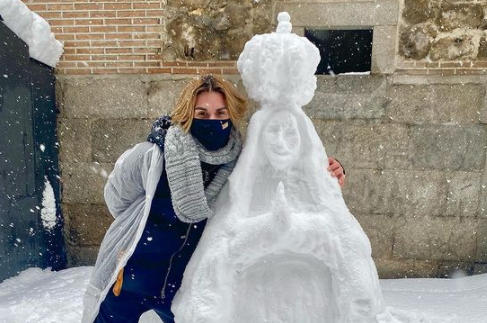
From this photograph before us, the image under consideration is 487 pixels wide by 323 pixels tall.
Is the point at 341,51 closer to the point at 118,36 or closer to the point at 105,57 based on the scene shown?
the point at 118,36

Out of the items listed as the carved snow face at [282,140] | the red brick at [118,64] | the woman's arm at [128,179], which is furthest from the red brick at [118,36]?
the carved snow face at [282,140]

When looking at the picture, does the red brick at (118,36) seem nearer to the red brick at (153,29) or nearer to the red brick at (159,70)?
the red brick at (153,29)

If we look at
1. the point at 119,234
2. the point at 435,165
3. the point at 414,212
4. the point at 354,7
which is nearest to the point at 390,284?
the point at 414,212

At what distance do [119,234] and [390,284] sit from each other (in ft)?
9.00

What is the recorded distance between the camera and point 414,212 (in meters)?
3.77

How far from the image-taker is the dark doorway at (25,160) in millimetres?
3182

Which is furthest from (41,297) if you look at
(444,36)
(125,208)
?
(444,36)

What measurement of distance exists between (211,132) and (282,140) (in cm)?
29

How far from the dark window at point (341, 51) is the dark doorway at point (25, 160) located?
2.72 m

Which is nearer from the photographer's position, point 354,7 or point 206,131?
point 206,131

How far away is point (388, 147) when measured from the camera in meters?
3.73

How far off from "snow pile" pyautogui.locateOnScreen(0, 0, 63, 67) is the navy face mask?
249cm

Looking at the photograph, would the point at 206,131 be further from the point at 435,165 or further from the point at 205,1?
the point at 435,165

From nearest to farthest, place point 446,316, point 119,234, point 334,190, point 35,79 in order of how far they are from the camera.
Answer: point 334,190 < point 119,234 < point 446,316 < point 35,79
